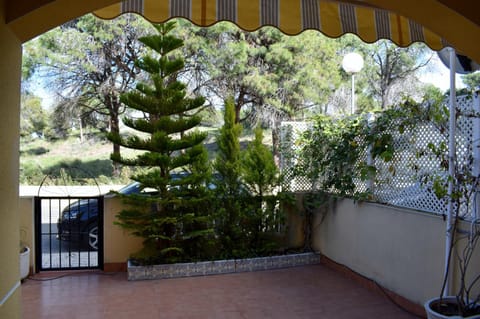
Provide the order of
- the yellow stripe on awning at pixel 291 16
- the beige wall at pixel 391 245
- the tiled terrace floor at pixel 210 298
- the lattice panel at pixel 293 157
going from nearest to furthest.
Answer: the yellow stripe on awning at pixel 291 16
the beige wall at pixel 391 245
the tiled terrace floor at pixel 210 298
the lattice panel at pixel 293 157

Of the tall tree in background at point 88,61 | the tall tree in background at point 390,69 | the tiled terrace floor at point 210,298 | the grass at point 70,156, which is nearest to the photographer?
the tiled terrace floor at point 210,298

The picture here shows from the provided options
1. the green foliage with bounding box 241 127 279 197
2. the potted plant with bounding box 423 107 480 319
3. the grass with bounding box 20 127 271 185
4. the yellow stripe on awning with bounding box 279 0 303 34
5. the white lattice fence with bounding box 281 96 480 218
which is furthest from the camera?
the grass with bounding box 20 127 271 185

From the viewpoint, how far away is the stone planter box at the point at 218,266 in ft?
15.9

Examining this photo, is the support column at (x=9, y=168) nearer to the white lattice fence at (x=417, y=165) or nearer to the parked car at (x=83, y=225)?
the white lattice fence at (x=417, y=165)

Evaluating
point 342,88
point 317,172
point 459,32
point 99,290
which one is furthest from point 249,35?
point 459,32

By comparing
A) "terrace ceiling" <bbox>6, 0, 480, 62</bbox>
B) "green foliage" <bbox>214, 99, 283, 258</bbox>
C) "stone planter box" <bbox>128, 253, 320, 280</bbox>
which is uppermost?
"terrace ceiling" <bbox>6, 0, 480, 62</bbox>

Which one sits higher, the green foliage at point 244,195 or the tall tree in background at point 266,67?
the tall tree in background at point 266,67

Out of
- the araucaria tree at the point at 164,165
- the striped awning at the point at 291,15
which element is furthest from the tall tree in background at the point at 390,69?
the striped awning at the point at 291,15

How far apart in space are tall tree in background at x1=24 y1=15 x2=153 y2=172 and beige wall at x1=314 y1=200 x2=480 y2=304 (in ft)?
28.5

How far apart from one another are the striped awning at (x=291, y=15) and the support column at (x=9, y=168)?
37.4 inches

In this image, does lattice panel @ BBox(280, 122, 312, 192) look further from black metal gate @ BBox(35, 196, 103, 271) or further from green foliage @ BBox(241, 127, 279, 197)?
black metal gate @ BBox(35, 196, 103, 271)

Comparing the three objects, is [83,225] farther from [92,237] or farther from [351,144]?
[351,144]

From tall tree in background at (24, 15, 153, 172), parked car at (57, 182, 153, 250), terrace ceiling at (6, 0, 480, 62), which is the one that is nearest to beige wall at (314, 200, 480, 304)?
terrace ceiling at (6, 0, 480, 62)

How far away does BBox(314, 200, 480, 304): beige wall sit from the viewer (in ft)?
11.6
